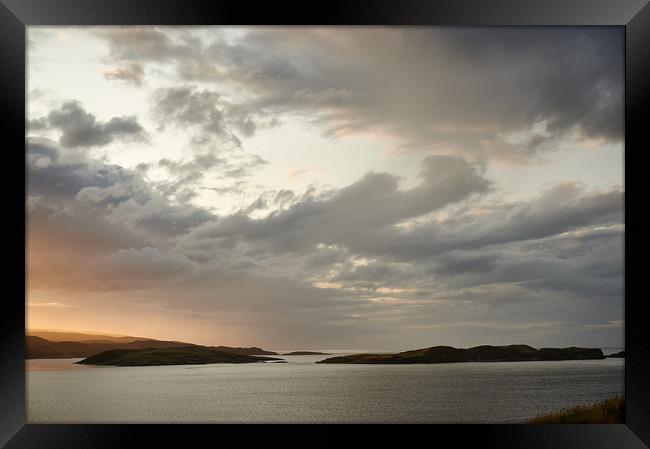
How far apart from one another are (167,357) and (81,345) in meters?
1.61

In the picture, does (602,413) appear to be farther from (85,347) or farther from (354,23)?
(85,347)

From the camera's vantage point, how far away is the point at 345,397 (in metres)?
19.0

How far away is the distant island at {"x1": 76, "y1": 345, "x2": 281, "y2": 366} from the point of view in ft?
37.6

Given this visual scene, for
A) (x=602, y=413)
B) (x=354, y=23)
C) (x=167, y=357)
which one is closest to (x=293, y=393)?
(x=167, y=357)

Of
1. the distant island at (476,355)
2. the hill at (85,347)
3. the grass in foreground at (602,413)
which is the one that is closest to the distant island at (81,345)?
the hill at (85,347)

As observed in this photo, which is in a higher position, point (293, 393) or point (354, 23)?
point (354, 23)

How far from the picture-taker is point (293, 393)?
18.1 m

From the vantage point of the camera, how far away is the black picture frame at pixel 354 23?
242 inches

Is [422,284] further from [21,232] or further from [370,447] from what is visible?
[21,232]

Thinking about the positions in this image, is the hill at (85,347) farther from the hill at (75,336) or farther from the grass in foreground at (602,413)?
the grass in foreground at (602,413)

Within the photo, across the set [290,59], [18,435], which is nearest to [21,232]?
[18,435]

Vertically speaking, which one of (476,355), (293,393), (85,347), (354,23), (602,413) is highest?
(354,23)

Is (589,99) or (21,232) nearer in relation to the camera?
(21,232)

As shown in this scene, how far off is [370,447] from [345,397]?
13.1 m
